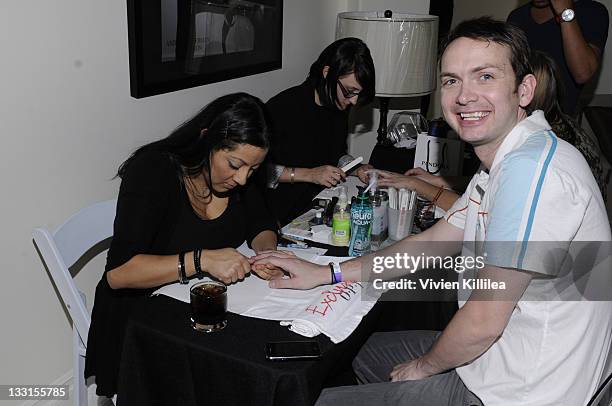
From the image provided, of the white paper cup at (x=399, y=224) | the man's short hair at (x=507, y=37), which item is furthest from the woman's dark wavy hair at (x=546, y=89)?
the white paper cup at (x=399, y=224)

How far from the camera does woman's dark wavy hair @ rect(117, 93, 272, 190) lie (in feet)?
4.94

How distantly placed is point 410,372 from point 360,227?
0.44 metres

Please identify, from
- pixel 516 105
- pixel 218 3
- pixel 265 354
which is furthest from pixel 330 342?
pixel 218 3

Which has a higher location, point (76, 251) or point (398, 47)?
point (398, 47)

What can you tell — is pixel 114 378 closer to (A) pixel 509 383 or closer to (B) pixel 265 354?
(B) pixel 265 354

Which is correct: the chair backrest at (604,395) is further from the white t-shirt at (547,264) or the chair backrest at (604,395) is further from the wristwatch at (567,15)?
the wristwatch at (567,15)

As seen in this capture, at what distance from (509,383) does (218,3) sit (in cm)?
176

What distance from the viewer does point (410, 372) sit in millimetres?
1397

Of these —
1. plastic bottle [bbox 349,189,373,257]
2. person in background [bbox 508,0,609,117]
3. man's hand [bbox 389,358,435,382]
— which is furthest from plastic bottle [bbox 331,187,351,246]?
person in background [bbox 508,0,609,117]

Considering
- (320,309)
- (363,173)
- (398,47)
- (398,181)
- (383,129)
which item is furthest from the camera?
(383,129)

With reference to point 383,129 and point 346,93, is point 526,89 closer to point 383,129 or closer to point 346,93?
point 346,93

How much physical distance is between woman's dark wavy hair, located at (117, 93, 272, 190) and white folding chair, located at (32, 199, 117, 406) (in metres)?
0.26

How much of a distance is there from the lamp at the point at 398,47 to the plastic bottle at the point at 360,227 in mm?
1434

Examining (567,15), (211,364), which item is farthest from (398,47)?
(211,364)
